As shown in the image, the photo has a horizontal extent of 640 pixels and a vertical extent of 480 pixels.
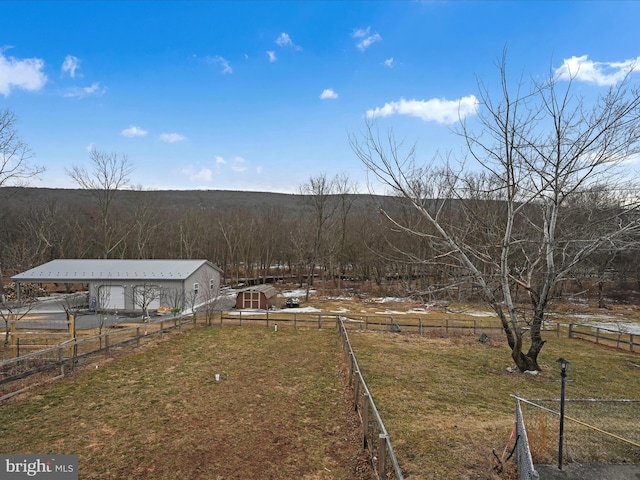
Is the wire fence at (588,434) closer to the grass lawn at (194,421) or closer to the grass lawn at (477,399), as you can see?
the grass lawn at (477,399)

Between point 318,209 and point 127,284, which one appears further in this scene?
point 318,209

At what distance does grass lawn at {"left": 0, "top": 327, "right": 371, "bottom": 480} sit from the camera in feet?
18.5

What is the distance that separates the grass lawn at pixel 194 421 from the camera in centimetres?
563

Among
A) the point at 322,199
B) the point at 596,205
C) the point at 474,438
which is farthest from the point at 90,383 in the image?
the point at 322,199

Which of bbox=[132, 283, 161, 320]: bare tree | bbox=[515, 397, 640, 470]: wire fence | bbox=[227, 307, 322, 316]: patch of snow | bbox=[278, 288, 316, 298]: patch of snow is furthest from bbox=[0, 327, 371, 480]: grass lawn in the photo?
bbox=[278, 288, 316, 298]: patch of snow

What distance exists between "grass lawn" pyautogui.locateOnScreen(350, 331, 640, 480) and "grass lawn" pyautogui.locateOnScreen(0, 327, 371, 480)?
107 cm

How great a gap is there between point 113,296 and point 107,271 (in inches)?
81.9

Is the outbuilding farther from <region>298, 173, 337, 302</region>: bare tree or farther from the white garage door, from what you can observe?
<region>298, 173, 337, 302</region>: bare tree

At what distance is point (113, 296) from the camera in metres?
24.1

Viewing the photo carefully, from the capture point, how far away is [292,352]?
13391mm

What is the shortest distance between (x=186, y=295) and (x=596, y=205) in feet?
75.4

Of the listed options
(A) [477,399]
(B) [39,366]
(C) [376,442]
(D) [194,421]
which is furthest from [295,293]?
(C) [376,442]

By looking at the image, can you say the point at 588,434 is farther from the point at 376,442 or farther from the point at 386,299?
the point at 386,299

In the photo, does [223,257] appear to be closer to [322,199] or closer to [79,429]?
→ [322,199]
